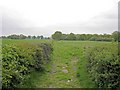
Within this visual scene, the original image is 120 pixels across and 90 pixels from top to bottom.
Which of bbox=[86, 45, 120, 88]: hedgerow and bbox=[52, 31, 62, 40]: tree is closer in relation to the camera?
bbox=[86, 45, 120, 88]: hedgerow

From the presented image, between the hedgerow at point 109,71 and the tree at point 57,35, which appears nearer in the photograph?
the hedgerow at point 109,71

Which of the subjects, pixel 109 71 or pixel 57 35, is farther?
pixel 57 35

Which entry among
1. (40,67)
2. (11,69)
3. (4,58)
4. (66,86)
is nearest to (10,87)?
(11,69)

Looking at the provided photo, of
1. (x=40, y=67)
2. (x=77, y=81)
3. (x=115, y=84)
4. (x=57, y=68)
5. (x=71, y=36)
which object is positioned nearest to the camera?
(x=115, y=84)

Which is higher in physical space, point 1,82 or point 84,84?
point 1,82

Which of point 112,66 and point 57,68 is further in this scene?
point 57,68

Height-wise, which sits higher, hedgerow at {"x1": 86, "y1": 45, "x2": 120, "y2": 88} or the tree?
the tree

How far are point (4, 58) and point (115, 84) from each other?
4420mm

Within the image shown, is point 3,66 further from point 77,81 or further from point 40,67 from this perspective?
point 40,67

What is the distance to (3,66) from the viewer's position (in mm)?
8859

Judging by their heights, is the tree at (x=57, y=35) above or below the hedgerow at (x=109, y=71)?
above

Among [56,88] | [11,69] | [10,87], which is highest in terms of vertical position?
[11,69]

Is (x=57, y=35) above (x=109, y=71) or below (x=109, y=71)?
above

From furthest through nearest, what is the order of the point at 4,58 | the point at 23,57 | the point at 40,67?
the point at 40,67
the point at 23,57
the point at 4,58
